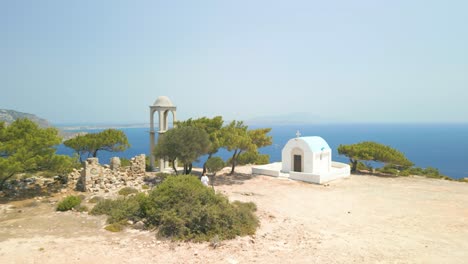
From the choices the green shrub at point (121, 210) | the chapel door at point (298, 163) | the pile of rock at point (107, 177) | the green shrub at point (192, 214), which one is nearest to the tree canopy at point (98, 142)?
the pile of rock at point (107, 177)

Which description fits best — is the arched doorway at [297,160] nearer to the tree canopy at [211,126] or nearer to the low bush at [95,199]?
the tree canopy at [211,126]

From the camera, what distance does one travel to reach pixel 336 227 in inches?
452

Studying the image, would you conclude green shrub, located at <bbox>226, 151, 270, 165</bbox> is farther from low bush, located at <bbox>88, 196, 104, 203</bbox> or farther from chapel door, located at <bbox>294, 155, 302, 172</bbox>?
low bush, located at <bbox>88, 196, 104, 203</bbox>

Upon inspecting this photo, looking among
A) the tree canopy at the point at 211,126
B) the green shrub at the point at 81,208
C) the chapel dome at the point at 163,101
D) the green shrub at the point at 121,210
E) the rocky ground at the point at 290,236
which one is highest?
the chapel dome at the point at 163,101

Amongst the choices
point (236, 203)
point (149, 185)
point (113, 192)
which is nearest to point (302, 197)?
point (236, 203)

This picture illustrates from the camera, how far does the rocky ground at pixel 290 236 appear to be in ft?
27.6

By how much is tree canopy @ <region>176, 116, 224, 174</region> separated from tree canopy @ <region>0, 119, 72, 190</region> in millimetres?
9376

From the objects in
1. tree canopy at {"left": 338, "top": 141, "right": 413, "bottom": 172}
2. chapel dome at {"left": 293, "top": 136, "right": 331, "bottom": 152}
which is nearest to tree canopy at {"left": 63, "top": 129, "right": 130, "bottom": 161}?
chapel dome at {"left": 293, "top": 136, "right": 331, "bottom": 152}

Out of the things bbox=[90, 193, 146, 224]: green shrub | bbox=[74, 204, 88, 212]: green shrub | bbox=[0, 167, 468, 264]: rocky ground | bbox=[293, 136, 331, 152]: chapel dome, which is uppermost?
bbox=[293, 136, 331, 152]: chapel dome

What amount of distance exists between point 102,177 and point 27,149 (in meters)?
4.22

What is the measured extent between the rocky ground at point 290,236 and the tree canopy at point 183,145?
471cm

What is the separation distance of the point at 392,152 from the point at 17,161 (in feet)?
94.2

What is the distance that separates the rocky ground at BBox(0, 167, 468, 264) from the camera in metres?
8.41

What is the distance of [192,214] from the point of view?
10469mm
